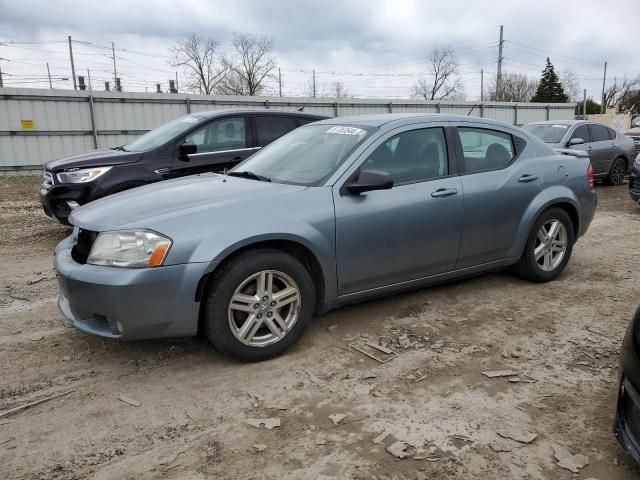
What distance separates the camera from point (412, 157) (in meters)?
4.26

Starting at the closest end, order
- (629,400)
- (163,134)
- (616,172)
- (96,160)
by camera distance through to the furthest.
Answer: (629,400)
(96,160)
(163,134)
(616,172)

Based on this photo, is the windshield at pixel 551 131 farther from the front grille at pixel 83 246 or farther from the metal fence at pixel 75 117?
the front grille at pixel 83 246

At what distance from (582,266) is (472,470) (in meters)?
4.05

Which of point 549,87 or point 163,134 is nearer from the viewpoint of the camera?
point 163,134

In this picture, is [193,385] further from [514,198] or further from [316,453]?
[514,198]

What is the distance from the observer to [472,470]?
2.46 meters

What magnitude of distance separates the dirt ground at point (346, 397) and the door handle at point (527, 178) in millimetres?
1052

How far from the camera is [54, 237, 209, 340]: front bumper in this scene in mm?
3111

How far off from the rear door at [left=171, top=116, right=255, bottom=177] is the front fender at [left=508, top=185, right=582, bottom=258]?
13.1 feet

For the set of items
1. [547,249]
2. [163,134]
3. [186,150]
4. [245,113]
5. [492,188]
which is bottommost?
[547,249]

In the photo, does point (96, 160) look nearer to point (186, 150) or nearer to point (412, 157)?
point (186, 150)

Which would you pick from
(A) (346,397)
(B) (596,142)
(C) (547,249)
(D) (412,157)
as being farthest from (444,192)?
(B) (596,142)

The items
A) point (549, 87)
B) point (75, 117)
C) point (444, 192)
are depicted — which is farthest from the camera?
point (549, 87)

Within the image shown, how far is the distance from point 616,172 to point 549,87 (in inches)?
2340
